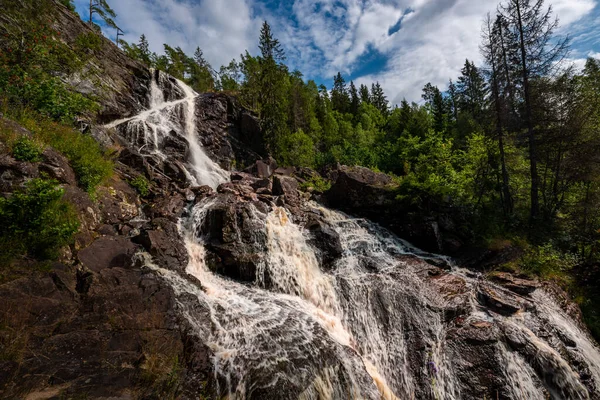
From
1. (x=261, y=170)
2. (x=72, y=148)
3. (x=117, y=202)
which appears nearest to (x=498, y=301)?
(x=117, y=202)

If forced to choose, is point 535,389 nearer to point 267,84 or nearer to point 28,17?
point 28,17

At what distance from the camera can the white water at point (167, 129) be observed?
57.2 ft

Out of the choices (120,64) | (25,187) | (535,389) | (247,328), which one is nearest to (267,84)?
(120,64)

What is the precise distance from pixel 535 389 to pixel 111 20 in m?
57.3

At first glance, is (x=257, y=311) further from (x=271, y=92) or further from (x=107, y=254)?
(x=271, y=92)

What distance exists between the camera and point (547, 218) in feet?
42.1

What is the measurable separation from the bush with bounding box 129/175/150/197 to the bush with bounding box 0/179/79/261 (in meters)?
5.68

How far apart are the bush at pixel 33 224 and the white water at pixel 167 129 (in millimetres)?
10116

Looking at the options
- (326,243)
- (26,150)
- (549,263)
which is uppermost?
(26,150)

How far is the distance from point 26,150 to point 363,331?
11.3 metres

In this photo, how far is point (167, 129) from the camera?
65.1 ft

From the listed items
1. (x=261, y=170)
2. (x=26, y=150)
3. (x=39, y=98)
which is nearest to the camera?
(x=26, y=150)

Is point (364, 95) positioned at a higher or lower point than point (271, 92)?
higher

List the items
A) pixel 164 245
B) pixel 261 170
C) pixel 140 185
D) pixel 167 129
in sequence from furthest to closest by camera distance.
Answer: pixel 261 170 → pixel 167 129 → pixel 140 185 → pixel 164 245
